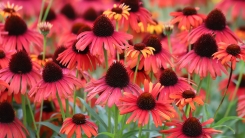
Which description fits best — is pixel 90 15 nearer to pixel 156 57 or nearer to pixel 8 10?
pixel 8 10

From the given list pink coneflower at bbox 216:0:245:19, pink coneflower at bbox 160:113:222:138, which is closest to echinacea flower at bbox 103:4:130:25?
pink coneflower at bbox 160:113:222:138

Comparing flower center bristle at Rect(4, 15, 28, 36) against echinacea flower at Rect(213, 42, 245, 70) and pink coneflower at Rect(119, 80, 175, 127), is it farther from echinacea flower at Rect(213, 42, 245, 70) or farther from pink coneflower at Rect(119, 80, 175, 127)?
echinacea flower at Rect(213, 42, 245, 70)

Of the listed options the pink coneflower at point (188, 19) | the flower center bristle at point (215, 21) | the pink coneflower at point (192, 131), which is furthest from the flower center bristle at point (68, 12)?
the pink coneflower at point (192, 131)

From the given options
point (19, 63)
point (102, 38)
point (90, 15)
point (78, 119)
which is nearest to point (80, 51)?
point (102, 38)

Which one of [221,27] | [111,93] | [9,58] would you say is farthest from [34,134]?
[221,27]

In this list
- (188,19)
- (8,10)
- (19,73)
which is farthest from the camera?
(8,10)

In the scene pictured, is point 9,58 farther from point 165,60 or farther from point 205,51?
point 205,51

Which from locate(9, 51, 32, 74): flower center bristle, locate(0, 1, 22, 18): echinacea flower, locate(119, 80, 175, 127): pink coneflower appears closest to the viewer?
locate(119, 80, 175, 127): pink coneflower
